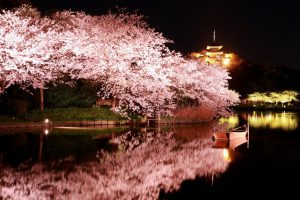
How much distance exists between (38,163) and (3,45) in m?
9.60

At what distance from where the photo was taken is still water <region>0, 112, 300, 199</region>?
10211 millimetres

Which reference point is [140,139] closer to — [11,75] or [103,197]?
[11,75]

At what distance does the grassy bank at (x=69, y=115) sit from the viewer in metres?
25.1

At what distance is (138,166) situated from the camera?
43.2 feet

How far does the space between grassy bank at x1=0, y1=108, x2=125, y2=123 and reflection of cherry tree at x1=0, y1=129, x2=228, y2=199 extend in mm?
9822

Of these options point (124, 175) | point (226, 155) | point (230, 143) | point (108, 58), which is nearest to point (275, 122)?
point (108, 58)

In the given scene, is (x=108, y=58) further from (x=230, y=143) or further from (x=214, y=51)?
(x=214, y=51)

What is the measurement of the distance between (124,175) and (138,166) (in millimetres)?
1440

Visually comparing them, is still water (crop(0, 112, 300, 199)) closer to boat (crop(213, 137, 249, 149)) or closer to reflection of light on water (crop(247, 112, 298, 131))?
boat (crop(213, 137, 249, 149))

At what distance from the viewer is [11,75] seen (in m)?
21.4

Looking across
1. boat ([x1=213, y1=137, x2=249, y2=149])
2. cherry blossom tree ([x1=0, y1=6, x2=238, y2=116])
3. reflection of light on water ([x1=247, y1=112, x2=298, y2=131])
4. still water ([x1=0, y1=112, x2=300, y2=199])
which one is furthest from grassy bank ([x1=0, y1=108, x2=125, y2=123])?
reflection of light on water ([x1=247, y1=112, x2=298, y2=131])

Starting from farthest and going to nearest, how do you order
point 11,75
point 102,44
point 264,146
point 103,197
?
point 102,44 → point 11,75 → point 264,146 → point 103,197

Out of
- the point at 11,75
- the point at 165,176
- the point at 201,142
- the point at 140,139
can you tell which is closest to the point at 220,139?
the point at 201,142

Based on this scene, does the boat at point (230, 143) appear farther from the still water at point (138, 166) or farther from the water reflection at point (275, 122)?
the water reflection at point (275, 122)
